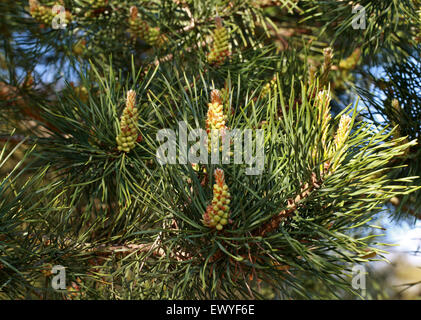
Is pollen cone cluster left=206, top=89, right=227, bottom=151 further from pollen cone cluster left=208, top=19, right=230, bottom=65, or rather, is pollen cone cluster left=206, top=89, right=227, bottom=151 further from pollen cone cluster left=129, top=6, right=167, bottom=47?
pollen cone cluster left=129, top=6, right=167, bottom=47

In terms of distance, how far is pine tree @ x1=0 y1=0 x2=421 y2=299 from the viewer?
52 centimetres

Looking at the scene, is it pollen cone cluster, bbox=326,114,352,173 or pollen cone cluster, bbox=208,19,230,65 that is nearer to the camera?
pollen cone cluster, bbox=326,114,352,173

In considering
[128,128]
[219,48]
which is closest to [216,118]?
[128,128]

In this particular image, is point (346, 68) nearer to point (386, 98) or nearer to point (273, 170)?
point (386, 98)

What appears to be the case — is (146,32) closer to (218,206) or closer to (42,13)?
(42,13)

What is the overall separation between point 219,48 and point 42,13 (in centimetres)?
40

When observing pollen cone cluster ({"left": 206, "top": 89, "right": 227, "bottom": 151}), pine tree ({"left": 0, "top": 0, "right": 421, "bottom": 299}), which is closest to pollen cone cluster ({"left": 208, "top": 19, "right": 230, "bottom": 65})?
pine tree ({"left": 0, "top": 0, "right": 421, "bottom": 299})

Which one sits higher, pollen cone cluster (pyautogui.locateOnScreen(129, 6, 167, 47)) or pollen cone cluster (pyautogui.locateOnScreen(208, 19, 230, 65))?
pollen cone cluster (pyautogui.locateOnScreen(129, 6, 167, 47))

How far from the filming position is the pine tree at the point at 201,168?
524mm

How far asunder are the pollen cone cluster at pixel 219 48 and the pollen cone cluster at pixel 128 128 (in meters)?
0.23
